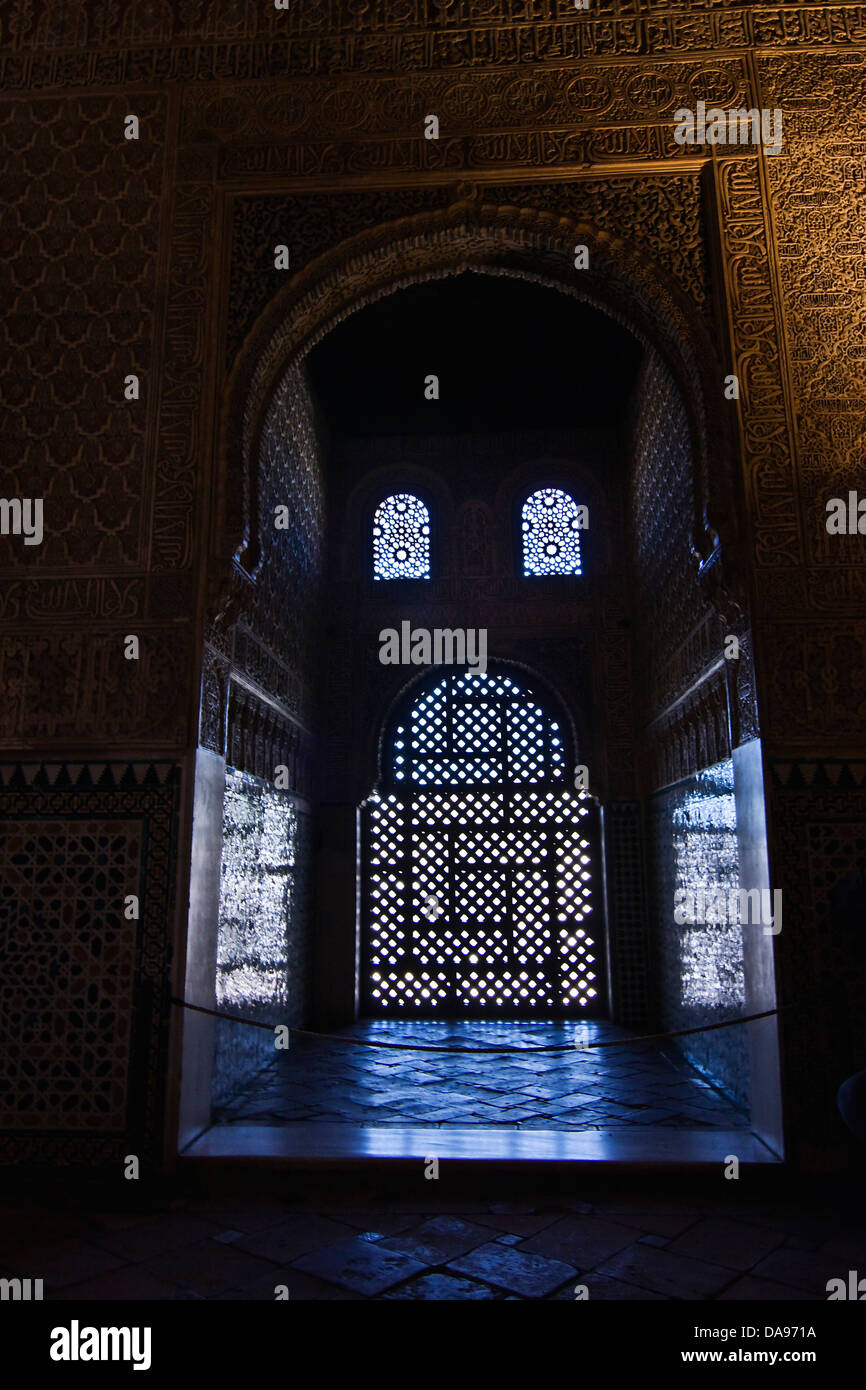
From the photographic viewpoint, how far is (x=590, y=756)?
6.73m

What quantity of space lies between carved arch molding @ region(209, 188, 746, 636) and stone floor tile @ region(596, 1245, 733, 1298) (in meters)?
2.18

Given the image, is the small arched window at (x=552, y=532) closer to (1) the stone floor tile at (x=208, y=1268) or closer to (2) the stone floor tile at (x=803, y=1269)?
(2) the stone floor tile at (x=803, y=1269)

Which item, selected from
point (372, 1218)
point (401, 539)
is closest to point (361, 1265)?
point (372, 1218)

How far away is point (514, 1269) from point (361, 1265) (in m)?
0.40

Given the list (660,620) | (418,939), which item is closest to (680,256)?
(660,620)

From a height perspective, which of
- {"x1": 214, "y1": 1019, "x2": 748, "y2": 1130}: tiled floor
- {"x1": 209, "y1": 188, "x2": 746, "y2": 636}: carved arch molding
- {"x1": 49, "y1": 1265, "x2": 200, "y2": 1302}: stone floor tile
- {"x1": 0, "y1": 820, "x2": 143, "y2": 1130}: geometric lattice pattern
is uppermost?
{"x1": 209, "y1": 188, "x2": 746, "y2": 636}: carved arch molding

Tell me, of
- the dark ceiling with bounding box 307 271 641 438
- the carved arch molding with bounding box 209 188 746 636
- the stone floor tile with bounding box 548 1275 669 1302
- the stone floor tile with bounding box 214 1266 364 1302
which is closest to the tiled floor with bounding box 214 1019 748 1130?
the stone floor tile with bounding box 548 1275 669 1302

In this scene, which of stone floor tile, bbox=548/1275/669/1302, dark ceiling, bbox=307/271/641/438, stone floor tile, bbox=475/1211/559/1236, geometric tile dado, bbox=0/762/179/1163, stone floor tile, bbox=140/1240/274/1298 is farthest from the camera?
dark ceiling, bbox=307/271/641/438

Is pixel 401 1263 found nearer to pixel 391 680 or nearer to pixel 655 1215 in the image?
pixel 655 1215

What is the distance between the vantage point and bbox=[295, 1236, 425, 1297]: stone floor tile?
7.44ft

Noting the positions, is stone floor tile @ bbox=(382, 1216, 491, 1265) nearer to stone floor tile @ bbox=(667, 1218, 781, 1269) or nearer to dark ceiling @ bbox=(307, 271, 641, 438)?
stone floor tile @ bbox=(667, 1218, 781, 1269)

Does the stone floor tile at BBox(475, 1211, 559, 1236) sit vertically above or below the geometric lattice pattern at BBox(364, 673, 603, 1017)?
below

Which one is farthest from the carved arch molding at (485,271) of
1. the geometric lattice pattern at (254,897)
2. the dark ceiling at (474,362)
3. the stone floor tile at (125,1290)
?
the stone floor tile at (125,1290)

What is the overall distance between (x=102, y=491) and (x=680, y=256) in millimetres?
2558
